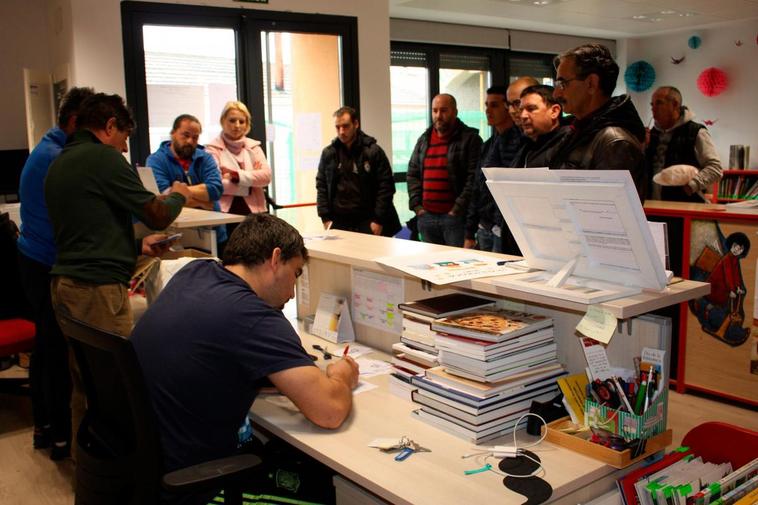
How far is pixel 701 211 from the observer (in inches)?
136

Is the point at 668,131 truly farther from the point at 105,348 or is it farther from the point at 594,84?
the point at 105,348

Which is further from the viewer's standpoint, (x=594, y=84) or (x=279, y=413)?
(x=594, y=84)

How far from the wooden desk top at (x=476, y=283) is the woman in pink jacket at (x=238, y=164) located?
1.85 meters

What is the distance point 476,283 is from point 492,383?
246mm

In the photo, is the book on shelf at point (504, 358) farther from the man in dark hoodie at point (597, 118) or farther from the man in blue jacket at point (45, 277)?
the man in blue jacket at point (45, 277)

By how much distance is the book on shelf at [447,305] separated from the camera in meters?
1.91

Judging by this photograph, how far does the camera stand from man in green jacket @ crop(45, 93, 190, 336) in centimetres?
260

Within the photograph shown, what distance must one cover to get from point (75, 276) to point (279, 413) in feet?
4.00

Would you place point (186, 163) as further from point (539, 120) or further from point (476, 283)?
point (476, 283)

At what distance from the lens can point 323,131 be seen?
6.20m

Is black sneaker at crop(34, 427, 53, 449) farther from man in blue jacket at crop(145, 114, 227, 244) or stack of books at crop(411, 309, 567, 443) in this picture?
stack of books at crop(411, 309, 567, 443)

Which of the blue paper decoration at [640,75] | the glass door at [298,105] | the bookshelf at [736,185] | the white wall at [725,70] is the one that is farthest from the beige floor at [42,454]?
the blue paper decoration at [640,75]

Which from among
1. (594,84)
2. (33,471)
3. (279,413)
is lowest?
(33,471)

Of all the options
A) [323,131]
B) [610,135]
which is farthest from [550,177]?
[323,131]
